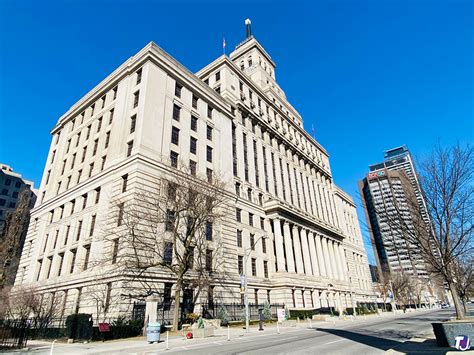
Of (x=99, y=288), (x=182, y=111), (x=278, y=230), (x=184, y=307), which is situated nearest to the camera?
(x=99, y=288)

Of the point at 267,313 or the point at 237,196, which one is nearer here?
the point at 267,313

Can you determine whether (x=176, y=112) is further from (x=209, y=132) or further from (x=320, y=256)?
(x=320, y=256)

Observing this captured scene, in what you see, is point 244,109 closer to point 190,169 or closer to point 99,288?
point 190,169

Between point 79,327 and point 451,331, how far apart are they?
23782 millimetres

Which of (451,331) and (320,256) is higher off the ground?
(320,256)

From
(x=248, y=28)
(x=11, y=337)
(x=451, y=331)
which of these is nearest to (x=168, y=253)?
(x=11, y=337)

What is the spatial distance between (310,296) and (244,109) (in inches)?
1376

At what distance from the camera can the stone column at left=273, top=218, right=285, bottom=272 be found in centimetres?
4568

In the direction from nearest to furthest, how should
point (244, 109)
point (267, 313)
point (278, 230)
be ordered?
point (267, 313) < point (278, 230) < point (244, 109)

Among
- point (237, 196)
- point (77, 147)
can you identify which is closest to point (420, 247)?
point (237, 196)

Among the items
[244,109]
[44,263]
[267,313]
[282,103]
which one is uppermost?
[282,103]

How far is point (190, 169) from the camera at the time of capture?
37688 mm

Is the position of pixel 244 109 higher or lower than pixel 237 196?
higher

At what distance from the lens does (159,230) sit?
30.3 meters
